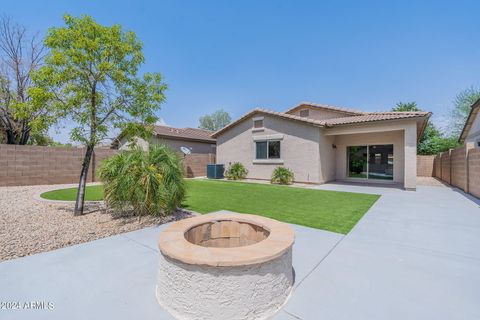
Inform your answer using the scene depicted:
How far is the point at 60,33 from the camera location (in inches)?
213

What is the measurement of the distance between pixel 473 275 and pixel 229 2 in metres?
12.8

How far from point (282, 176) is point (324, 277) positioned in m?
11.4

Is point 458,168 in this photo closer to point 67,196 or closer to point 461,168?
point 461,168

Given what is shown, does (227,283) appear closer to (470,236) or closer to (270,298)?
(270,298)

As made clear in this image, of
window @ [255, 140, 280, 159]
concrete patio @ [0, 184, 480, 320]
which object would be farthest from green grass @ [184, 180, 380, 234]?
window @ [255, 140, 280, 159]

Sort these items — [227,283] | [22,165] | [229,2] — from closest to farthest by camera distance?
[227,283] → [229,2] → [22,165]

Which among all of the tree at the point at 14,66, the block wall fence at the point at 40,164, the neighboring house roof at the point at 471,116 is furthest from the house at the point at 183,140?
the neighboring house roof at the point at 471,116

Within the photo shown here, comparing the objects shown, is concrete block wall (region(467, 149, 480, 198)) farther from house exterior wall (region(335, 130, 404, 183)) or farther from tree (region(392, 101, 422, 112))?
tree (region(392, 101, 422, 112))

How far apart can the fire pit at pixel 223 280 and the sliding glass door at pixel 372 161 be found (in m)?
14.9

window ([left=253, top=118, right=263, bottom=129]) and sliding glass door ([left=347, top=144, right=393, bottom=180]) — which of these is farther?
window ([left=253, top=118, right=263, bottom=129])

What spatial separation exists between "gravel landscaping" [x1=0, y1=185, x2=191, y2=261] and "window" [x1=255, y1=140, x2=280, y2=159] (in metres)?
10.1

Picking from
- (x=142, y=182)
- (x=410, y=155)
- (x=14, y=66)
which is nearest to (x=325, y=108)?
(x=410, y=155)

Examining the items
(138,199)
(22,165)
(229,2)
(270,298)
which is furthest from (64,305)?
(22,165)

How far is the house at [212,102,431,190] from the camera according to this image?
44.0ft
